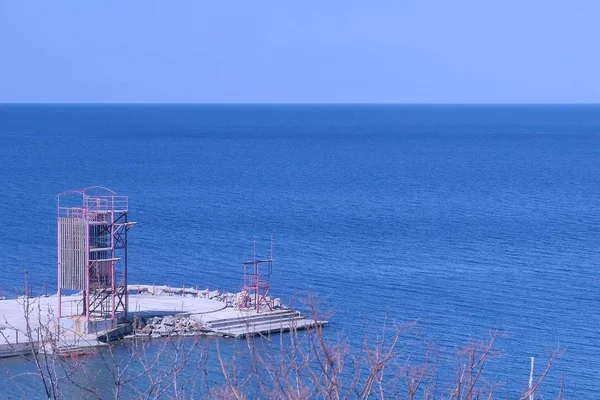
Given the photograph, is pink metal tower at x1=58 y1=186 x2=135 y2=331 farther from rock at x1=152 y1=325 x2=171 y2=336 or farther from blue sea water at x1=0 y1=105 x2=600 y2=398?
blue sea water at x1=0 y1=105 x2=600 y2=398

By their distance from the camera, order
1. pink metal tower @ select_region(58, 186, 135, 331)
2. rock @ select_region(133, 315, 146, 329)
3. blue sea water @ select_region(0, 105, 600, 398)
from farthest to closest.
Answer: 1. blue sea water @ select_region(0, 105, 600, 398)
2. rock @ select_region(133, 315, 146, 329)
3. pink metal tower @ select_region(58, 186, 135, 331)

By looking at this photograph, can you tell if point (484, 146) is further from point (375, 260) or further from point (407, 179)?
point (375, 260)

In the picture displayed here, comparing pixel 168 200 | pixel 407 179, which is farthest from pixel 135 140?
pixel 168 200

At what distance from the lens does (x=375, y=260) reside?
53.0 meters

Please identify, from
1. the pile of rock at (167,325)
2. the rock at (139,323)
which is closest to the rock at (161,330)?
the pile of rock at (167,325)

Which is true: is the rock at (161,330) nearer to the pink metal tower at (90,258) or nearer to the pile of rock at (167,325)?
the pile of rock at (167,325)

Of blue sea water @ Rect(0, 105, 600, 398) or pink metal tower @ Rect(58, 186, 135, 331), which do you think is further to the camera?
blue sea water @ Rect(0, 105, 600, 398)

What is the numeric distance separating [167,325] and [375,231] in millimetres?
26765

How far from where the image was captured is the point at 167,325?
124 ft

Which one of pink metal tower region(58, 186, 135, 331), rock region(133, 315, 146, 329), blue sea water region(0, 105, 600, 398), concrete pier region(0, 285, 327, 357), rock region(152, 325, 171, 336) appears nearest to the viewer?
concrete pier region(0, 285, 327, 357)

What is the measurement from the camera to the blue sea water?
40719 mm

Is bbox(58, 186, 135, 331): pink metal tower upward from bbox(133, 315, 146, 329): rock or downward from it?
upward

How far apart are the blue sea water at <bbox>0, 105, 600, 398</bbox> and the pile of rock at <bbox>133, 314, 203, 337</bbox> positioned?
14.5 feet

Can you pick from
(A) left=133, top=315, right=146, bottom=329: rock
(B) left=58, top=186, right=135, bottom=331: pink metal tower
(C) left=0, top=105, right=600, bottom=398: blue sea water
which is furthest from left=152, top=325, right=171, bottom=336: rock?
(C) left=0, top=105, right=600, bottom=398: blue sea water
